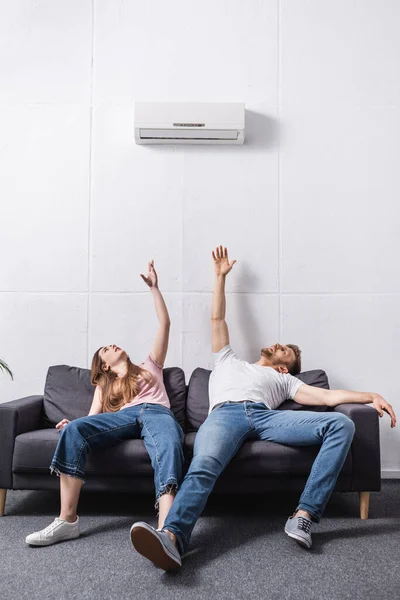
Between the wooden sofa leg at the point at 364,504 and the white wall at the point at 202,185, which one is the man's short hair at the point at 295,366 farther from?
the wooden sofa leg at the point at 364,504

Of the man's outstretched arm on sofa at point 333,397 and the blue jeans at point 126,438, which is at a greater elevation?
the man's outstretched arm on sofa at point 333,397

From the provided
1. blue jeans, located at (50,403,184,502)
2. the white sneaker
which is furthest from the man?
the white sneaker

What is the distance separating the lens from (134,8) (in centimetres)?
371

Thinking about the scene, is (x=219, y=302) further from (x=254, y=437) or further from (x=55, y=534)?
(x=55, y=534)

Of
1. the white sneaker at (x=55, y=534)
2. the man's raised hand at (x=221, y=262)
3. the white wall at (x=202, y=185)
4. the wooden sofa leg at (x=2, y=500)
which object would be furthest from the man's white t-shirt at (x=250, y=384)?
the wooden sofa leg at (x=2, y=500)

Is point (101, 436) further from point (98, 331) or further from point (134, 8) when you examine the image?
Result: point (134, 8)

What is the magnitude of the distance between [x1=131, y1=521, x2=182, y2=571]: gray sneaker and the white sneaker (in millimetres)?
516

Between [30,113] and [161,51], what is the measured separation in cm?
101

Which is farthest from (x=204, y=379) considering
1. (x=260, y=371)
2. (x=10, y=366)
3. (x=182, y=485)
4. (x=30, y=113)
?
(x=30, y=113)

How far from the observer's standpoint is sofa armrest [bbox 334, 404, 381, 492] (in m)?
2.61

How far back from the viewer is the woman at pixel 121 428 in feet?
7.73

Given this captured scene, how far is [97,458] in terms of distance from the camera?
8.43 ft

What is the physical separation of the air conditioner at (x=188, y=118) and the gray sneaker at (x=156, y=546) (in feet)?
8.21

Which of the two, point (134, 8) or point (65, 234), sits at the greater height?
point (134, 8)
